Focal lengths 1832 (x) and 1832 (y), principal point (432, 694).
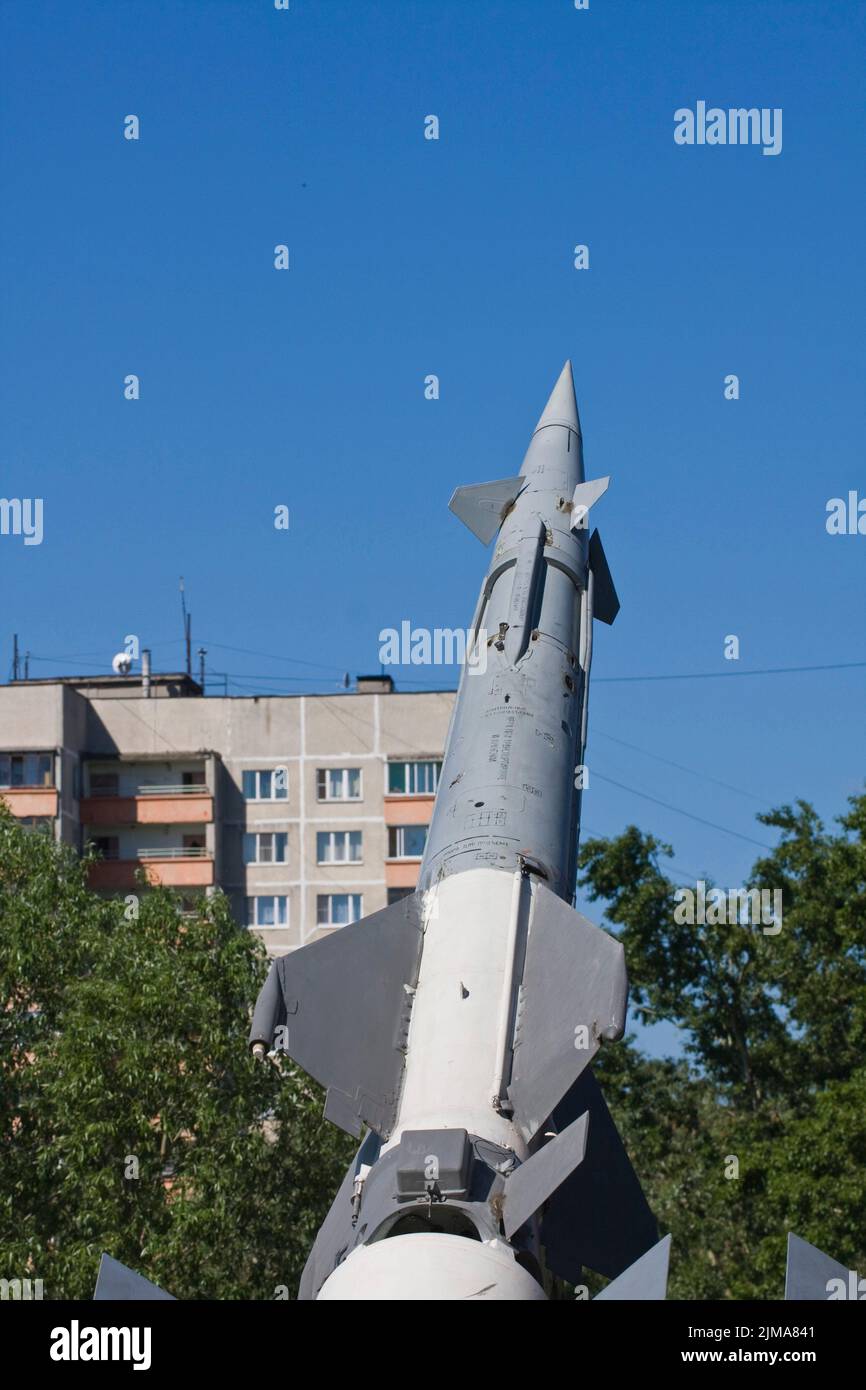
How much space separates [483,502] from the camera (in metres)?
17.2

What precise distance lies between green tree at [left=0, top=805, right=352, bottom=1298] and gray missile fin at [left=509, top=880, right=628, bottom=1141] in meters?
8.33

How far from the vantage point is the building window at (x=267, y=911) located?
1793 inches

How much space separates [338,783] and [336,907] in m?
3.07

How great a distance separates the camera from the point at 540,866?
13.3 meters

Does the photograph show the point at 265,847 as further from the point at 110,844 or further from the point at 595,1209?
the point at 595,1209

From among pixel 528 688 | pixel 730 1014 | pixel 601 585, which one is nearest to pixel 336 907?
pixel 730 1014

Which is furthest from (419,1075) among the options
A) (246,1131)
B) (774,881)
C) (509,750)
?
(774,881)

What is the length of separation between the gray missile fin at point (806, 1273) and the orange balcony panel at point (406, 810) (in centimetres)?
3521

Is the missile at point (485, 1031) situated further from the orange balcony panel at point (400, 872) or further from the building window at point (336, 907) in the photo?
the building window at point (336, 907)

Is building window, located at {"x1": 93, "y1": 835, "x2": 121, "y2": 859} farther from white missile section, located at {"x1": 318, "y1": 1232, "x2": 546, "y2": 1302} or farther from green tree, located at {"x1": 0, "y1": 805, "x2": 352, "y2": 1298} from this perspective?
white missile section, located at {"x1": 318, "y1": 1232, "x2": 546, "y2": 1302}

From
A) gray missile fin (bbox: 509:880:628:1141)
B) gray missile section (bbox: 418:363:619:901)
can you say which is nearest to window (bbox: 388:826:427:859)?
gray missile section (bbox: 418:363:619:901)

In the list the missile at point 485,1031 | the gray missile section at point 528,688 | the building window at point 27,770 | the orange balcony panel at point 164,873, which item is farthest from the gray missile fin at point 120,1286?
the orange balcony panel at point 164,873
